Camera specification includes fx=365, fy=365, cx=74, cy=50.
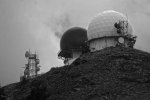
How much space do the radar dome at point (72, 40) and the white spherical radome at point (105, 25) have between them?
550 centimetres

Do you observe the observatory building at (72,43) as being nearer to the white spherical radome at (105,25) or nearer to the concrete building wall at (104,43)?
the white spherical radome at (105,25)

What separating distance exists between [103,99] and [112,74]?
7679 mm

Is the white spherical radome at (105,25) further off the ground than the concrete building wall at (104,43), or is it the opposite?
the white spherical radome at (105,25)

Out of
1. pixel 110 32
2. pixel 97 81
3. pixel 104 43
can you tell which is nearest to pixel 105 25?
pixel 110 32

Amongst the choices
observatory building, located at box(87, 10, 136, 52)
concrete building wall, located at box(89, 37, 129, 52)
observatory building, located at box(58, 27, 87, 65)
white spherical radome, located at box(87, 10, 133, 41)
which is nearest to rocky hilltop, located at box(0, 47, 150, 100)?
concrete building wall, located at box(89, 37, 129, 52)

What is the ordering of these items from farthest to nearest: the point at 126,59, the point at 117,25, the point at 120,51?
the point at 117,25
the point at 120,51
the point at 126,59

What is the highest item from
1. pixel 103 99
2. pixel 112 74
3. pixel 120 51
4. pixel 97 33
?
pixel 97 33

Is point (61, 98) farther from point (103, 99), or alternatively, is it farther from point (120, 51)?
point (120, 51)

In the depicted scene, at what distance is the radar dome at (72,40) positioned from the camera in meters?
69.9

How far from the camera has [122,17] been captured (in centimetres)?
6381

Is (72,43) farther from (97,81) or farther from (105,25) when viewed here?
(97,81)

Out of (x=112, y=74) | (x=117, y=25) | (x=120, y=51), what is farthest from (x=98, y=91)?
(x=117, y=25)

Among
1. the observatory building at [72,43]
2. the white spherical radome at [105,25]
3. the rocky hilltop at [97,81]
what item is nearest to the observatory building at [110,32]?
the white spherical radome at [105,25]

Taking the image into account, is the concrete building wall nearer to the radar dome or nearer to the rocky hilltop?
the rocky hilltop
